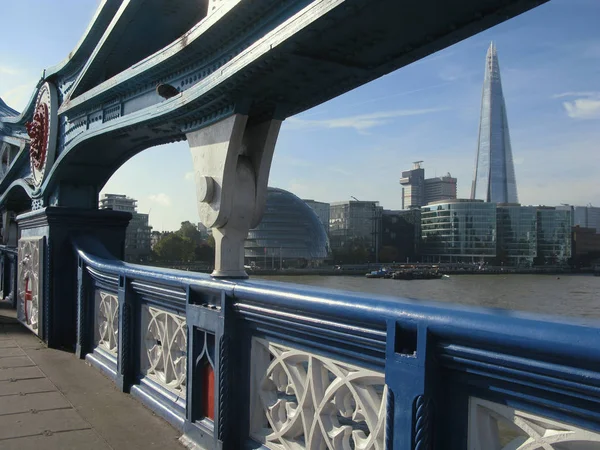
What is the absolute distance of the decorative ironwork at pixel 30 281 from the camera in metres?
7.43

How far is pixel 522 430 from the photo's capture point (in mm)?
1841

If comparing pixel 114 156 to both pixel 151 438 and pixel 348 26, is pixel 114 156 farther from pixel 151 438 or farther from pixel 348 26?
pixel 348 26

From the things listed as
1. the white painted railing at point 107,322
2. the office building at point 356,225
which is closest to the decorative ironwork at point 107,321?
the white painted railing at point 107,322

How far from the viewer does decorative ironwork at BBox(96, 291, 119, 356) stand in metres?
5.83

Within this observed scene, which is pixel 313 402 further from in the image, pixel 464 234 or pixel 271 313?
pixel 464 234

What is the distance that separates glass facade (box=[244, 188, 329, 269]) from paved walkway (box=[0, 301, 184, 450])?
8182cm

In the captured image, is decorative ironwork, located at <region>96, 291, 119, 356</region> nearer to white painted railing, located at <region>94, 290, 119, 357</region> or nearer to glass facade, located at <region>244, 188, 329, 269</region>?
white painted railing, located at <region>94, 290, 119, 357</region>

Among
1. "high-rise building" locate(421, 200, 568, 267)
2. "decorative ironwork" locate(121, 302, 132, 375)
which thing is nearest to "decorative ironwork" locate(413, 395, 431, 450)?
"decorative ironwork" locate(121, 302, 132, 375)

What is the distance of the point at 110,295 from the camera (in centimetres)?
597

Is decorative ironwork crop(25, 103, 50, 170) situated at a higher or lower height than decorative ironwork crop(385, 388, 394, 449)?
higher

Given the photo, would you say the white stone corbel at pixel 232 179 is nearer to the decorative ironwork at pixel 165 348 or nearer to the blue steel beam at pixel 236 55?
the blue steel beam at pixel 236 55

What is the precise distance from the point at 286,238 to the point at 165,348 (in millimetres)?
84420

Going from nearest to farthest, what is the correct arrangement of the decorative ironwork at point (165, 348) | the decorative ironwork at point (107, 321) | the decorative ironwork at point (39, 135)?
the decorative ironwork at point (165, 348)
the decorative ironwork at point (107, 321)
the decorative ironwork at point (39, 135)

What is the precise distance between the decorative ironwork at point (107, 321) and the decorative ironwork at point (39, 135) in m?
2.81
